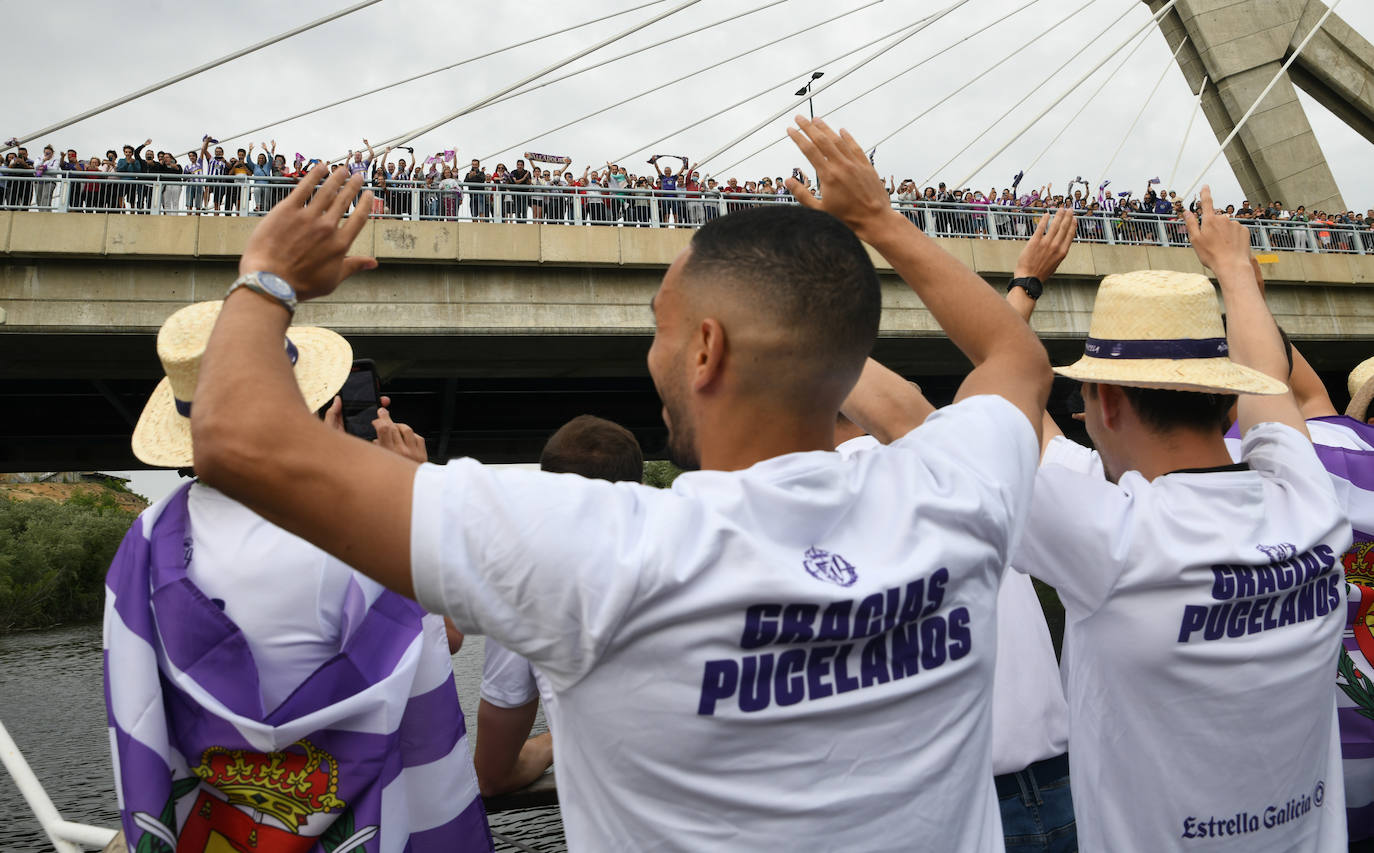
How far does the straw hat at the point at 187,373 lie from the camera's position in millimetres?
2287

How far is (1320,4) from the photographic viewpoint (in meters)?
24.8

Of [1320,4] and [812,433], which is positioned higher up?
[1320,4]

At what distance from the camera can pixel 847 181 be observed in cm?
180

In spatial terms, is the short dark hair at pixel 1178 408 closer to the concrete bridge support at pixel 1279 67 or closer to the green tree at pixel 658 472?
the concrete bridge support at pixel 1279 67

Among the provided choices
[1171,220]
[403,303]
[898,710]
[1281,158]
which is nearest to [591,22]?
[403,303]

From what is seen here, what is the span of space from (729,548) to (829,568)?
161mm

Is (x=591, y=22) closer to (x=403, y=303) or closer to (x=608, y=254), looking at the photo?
(x=608, y=254)

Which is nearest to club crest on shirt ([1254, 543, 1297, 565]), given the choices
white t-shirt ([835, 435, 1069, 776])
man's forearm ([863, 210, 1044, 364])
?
white t-shirt ([835, 435, 1069, 776])

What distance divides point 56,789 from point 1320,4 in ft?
106

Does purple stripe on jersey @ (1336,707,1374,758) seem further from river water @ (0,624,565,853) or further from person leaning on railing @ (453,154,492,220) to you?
person leaning on railing @ (453,154,492,220)

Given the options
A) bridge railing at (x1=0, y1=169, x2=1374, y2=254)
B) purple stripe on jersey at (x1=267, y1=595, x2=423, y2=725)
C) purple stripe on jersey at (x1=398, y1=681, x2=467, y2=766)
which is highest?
bridge railing at (x1=0, y1=169, x2=1374, y2=254)

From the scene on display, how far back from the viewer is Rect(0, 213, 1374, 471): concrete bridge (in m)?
13.8

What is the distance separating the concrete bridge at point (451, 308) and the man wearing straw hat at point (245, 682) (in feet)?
42.3

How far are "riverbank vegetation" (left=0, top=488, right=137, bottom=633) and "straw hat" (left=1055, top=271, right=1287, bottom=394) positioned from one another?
4045 centimetres
